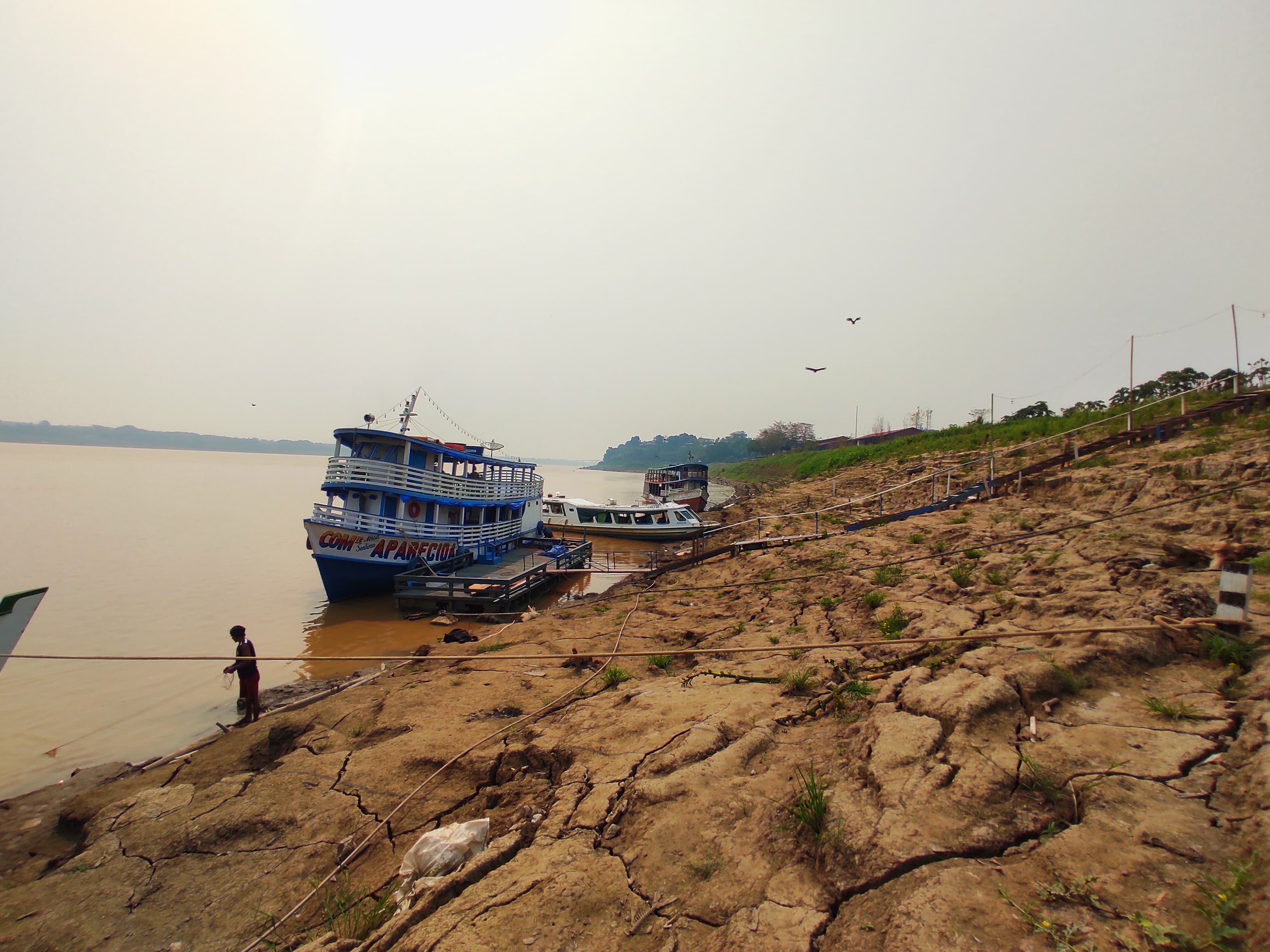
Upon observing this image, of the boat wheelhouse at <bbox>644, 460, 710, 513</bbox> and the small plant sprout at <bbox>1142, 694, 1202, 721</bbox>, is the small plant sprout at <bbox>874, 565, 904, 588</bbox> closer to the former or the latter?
the small plant sprout at <bbox>1142, 694, 1202, 721</bbox>

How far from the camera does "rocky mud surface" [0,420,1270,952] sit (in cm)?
246

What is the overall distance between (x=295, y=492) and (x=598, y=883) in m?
71.3

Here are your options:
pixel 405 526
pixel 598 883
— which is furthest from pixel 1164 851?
pixel 405 526

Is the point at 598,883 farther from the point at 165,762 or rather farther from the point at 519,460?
the point at 519,460

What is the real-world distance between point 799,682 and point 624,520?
79.0 feet

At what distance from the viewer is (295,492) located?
6084 centimetres

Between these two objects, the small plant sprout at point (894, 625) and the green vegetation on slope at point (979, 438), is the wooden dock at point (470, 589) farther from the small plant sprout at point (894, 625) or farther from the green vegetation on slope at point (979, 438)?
the green vegetation on slope at point (979, 438)

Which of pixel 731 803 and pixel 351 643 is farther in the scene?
pixel 351 643

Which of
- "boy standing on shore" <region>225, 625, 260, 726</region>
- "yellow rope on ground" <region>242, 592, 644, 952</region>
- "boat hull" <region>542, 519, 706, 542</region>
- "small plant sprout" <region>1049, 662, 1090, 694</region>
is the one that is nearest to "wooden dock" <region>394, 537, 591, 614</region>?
"boy standing on shore" <region>225, 625, 260, 726</region>

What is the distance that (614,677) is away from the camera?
6703 millimetres

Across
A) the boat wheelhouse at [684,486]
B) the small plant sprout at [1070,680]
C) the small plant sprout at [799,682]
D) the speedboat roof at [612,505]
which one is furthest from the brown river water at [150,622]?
the small plant sprout at [1070,680]

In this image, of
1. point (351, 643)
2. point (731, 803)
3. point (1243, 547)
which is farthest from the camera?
point (351, 643)

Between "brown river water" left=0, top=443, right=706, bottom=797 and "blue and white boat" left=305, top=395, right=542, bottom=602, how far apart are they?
1.37 metres

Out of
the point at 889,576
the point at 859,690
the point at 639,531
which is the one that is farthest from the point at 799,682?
the point at 639,531
